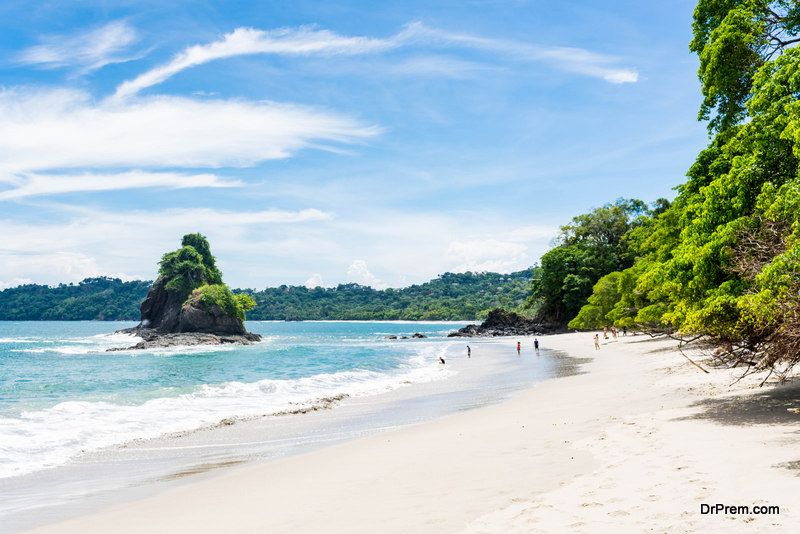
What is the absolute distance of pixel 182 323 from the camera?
90.1 metres

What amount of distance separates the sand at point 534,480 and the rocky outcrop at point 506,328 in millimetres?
75111

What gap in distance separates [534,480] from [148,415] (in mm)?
15097

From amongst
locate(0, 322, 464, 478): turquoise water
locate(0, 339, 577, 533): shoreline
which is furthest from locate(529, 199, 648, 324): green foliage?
locate(0, 339, 577, 533): shoreline

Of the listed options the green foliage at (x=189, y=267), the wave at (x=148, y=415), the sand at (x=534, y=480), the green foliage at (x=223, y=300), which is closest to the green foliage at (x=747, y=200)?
the sand at (x=534, y=480)

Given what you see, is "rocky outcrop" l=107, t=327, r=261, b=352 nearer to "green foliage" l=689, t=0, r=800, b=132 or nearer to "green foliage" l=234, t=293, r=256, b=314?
"green foliage" l=234, t=293, r=256, b=314

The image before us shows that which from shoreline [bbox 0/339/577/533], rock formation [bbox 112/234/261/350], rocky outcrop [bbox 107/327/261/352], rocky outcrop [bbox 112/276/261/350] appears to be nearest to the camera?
shoreline [bbox 0/339/577/533]

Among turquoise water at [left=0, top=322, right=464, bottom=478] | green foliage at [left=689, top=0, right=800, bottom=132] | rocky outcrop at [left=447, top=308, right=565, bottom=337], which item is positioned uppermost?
green foliage at [left=689, top=0, right=800, bottom=132]

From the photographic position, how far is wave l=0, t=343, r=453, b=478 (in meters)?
13.4

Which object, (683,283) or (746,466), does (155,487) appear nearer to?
(746,466)

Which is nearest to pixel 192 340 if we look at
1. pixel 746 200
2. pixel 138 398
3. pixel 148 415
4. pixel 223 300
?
pixel 223 300

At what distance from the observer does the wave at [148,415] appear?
13398 millimetres

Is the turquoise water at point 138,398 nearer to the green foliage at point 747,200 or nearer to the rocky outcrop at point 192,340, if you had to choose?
the green foliage at point 747,200

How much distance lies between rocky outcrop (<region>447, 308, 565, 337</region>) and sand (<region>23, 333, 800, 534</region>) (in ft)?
246

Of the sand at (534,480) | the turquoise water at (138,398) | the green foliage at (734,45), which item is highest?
the green foliage at (734,45)
